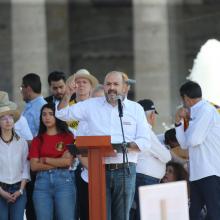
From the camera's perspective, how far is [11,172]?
1329 cm

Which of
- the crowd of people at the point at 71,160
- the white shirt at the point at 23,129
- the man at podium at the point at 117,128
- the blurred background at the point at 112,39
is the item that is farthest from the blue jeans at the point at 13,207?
the blurred background at the point at 112,39

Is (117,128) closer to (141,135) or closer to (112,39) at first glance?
(141,135)

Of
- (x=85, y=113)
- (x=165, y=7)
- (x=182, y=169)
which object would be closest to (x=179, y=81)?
(x=165, y=7)

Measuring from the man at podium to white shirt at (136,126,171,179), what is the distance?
1197 mm

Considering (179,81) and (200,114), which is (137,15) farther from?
(200,114)

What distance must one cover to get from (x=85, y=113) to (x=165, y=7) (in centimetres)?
1763

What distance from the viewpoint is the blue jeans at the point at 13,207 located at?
13.2 meters

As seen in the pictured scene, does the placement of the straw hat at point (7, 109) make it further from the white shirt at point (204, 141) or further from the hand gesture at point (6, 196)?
the white shirt at point (204, 141)

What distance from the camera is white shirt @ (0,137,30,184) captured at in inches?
523

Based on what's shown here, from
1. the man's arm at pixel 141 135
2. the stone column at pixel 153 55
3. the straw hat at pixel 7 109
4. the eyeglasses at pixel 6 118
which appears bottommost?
the man's arm at pixel 141 135

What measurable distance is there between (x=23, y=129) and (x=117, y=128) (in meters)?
2.07

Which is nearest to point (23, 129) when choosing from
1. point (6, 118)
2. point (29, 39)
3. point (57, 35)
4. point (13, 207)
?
point (6, 118)

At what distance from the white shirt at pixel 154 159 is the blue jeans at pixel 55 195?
0.85 m

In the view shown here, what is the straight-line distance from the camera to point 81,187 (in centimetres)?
1315
